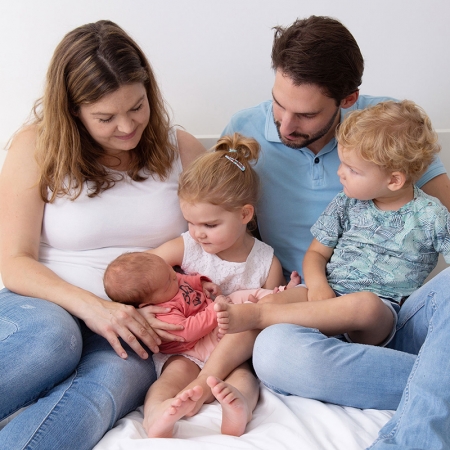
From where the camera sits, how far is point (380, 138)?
1.55m

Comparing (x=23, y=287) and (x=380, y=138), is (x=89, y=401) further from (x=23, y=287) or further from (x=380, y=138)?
(x=380, y=138)

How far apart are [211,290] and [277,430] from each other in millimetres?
520

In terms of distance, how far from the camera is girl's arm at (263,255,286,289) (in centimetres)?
182

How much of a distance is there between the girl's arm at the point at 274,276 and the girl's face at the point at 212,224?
0.56 feet

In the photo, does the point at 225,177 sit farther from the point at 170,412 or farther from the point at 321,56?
the point at 170,412

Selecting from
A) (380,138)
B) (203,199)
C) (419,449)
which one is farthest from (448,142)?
(419,449)

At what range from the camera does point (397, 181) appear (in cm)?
159

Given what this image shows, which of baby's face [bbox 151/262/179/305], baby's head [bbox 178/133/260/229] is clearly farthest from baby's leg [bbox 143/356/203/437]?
baby's head [bbox 178/133/260/229]

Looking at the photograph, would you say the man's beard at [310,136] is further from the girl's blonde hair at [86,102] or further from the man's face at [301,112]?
the girl's blonde hair at [86,102]

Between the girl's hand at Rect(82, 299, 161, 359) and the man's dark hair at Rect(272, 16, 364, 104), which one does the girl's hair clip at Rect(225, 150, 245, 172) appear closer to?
the man's dark hair at Rect(272, 16, 364, 104)

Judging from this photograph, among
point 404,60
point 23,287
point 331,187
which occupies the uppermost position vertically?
point 404,60

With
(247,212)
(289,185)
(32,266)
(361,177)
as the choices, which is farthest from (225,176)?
(32,266)

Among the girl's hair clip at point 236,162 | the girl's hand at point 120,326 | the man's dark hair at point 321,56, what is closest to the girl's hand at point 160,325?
the girl's hand at point 120,326

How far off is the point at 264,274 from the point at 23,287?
0.69 m
